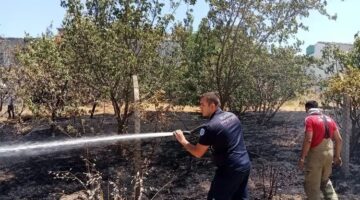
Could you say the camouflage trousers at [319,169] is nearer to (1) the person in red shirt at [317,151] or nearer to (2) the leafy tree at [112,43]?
(1) the person in red shirt at [317,151]

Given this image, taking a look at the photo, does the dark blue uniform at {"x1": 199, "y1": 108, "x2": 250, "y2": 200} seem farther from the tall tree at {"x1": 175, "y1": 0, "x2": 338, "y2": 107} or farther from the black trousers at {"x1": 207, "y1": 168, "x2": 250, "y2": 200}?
the tall tree at {"x1": 175, "y1": 0, "x2": 338, "y2": 107}

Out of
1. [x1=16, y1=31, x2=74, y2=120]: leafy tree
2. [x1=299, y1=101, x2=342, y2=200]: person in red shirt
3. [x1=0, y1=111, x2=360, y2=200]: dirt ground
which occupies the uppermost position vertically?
[x1=16, y1=31, x2=74, y2=120]: leafy tree

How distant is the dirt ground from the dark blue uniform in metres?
1.45

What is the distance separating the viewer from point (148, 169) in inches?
295

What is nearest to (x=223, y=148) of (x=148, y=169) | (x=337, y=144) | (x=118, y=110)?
(x=337, y=144)

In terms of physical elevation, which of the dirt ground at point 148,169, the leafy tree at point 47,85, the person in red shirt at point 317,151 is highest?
the leafy tree at point 47,85

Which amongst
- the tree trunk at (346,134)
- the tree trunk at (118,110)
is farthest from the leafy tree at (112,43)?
the tree trunk at (346,134)

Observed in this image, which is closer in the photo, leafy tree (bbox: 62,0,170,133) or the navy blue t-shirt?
the navy blue t-shirt

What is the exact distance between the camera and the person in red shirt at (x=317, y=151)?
570 cm

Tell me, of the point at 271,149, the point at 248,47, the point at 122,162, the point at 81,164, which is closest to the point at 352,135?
the point at 271,149

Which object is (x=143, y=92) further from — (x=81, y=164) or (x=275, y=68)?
(x=275, y=68)

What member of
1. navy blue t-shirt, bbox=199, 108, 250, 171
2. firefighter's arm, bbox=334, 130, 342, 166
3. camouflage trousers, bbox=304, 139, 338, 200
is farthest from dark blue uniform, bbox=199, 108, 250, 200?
firefighter's arm, bbox=334, 130, 342, 166

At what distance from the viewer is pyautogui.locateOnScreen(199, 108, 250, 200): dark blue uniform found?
182 inches

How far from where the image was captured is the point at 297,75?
12234mm
